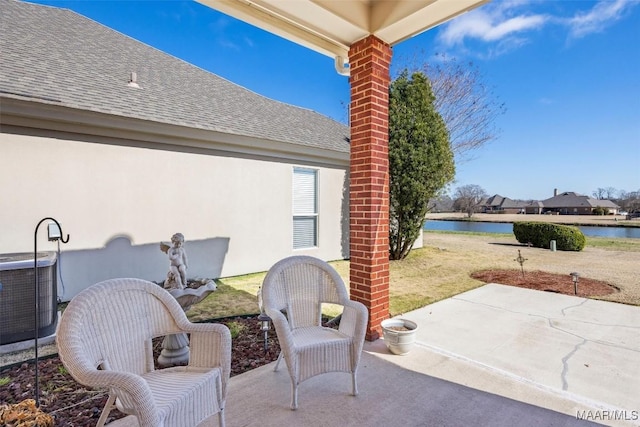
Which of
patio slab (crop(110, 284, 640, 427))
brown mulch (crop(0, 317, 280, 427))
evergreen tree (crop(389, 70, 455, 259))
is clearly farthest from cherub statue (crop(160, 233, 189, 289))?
evergreen tree (crop(389, 70, 455, 259))

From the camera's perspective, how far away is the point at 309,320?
9.42 feet

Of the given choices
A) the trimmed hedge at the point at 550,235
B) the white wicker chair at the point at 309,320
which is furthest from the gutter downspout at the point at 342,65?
the trimmed hedge at the point at 550,235

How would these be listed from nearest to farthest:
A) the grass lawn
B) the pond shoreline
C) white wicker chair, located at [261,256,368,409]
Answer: white wicker chair, located at [261,256,368,409]
the grass lawn
the pond shoreline

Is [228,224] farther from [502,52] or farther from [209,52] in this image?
[502,52]

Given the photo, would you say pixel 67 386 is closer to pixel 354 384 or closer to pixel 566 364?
pixel 354 384

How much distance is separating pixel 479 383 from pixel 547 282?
4694 millimetres

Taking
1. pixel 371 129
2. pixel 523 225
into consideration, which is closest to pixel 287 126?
pixel 371 129

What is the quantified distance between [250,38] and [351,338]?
9.80m

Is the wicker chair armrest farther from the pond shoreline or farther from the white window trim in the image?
the pond shoreline

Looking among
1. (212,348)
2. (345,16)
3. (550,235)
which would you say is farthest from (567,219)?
(212,348)

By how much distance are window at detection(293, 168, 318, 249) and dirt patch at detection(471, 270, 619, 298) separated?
3885 mm

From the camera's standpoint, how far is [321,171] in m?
8.14

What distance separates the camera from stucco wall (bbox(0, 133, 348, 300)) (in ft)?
14.9

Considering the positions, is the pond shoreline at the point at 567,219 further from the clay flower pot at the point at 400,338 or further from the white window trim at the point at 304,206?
the clay flower pot at the point at 400,338
